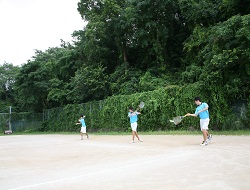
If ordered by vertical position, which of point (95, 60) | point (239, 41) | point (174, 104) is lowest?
point (174, 104)

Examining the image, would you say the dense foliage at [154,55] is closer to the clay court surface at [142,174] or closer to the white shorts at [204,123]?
the white shorts at [204,123]

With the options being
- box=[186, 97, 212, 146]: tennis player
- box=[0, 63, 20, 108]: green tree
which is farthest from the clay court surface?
box=[0, 63, 20, 108]: green tree

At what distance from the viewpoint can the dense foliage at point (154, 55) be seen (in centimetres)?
1697

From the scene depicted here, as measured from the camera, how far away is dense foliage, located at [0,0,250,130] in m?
17.0

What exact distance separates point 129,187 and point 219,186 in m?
1.54

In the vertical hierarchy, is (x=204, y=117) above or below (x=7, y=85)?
below

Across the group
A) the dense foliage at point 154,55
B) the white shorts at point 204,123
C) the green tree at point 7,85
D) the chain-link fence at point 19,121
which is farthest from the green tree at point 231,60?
the green tree at point 7,85

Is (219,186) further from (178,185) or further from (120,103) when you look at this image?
(120,103)

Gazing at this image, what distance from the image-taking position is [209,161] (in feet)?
23.2

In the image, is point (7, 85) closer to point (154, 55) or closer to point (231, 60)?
point (154, 55)

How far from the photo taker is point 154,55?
30984 millimetres

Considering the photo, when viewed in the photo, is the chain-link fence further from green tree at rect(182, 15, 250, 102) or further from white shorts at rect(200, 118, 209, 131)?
white shorts at rect(200, 118, 209, 131)

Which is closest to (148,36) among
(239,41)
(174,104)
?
(174,104)

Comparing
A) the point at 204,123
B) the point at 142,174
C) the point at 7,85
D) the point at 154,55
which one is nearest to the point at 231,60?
the point at 204,123
